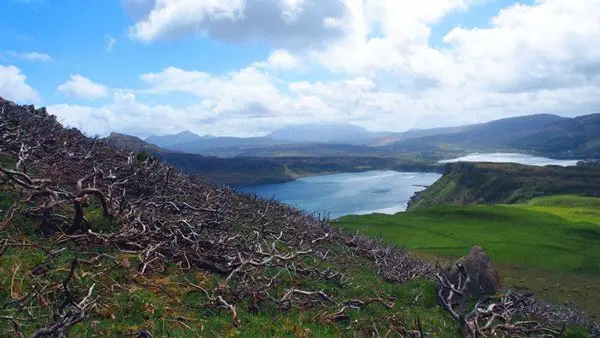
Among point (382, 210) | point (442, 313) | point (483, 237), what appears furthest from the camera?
point (382, 210)

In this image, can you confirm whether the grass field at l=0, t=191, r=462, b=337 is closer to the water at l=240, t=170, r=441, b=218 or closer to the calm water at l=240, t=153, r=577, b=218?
the water at l=240, t=170, r=441, b=218

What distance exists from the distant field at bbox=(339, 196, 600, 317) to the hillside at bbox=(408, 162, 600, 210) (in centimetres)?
4336

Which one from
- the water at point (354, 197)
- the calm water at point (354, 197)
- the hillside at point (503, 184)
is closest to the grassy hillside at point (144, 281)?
the water at point (354, 197)

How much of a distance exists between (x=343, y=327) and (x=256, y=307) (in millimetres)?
1576

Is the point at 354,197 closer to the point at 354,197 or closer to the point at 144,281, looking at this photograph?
the point at 354,197

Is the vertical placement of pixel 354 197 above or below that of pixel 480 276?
below

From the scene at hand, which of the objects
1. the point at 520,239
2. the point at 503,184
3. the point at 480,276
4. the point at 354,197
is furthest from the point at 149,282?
the point at 503,184

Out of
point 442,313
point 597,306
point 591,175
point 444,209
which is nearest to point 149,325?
point 442,313

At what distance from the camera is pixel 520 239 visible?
51.5m

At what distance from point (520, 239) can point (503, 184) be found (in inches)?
3331

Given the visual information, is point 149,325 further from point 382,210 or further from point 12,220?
point 382,210

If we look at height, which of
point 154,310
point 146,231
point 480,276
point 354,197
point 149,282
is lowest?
point 354,197

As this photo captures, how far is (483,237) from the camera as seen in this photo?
53312 mm

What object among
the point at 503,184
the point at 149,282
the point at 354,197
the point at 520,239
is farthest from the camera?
the point at 354,197
